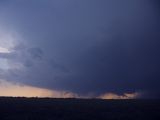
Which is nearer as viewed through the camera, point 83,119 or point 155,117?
point 83,119

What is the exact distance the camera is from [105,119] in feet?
287

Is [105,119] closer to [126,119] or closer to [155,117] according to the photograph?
[126,119]

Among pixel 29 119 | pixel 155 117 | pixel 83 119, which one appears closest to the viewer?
pixel 29 119

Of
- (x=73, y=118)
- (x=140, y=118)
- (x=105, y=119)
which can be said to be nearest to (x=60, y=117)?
(x=73, y=118)

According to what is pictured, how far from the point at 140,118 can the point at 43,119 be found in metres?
20.3

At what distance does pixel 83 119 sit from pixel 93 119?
1989mm

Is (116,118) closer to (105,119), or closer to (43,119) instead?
(105,119)

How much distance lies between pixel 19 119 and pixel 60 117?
A: 9305 mm

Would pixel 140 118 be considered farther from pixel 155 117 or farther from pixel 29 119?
pixel 29 119

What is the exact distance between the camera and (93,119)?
8731cm

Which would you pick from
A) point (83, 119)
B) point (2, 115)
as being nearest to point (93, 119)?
point (83, 119)

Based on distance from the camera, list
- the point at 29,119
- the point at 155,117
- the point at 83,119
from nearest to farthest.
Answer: the point at 29,119, the point at 83,119, the point at 155,117

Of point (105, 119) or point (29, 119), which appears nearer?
point (29, 119)

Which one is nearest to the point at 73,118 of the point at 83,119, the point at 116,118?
the point at 83,119
